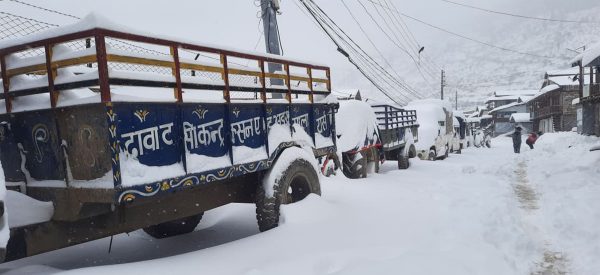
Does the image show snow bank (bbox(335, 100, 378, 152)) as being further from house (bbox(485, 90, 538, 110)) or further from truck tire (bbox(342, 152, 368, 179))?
house (bbox(485, 90, 538, 110))

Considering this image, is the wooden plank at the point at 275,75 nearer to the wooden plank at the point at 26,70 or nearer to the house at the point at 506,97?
the wooden plank at the point at 26,70

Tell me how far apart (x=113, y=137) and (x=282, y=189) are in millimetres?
2524

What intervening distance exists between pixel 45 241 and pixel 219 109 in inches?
86.4

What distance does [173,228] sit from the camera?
6.03 meters

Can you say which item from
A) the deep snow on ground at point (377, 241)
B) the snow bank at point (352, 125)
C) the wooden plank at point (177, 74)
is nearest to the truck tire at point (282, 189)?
the deep snow on ground at point (377, 241)

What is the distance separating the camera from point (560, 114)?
47031 millimetres

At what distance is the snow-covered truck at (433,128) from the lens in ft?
64.2

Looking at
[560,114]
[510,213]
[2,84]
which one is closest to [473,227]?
[510,213]

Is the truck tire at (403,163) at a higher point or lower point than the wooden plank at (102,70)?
lower

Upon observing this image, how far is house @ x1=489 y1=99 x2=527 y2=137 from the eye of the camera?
69875mm

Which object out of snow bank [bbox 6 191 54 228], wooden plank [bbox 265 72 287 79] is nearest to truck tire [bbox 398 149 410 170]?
wooden plank [bbox 265 72 287 79]

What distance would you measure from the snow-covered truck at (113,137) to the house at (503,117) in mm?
75129

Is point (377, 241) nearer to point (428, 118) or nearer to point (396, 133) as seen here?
point (396, 133)

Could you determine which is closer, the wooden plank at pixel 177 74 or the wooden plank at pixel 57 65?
the wooden plank at pixel 57 65
